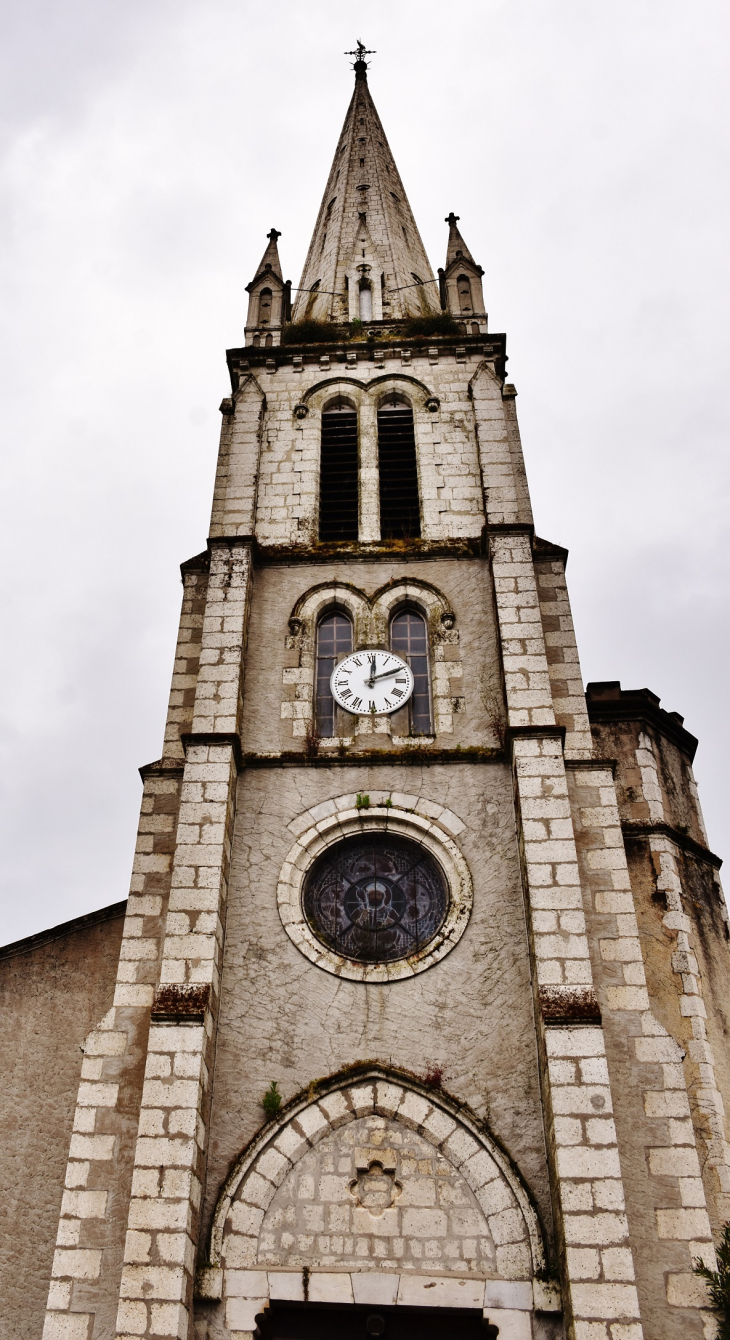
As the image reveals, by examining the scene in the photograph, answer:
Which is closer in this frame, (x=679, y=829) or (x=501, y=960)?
(x=501, y=960)

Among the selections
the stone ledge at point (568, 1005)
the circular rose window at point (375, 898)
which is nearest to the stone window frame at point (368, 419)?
the circular rose window at point (375, 898)

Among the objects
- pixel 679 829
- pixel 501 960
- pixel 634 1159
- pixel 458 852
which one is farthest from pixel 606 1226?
pixel 679 829

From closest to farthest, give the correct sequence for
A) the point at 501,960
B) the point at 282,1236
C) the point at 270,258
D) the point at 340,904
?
the point at 282,1236, the point at 501,960, the point at 340,904, the point at 270,258

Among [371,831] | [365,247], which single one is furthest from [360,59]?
[371,831]

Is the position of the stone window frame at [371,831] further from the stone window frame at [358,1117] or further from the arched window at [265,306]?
the arched window at [265,306]

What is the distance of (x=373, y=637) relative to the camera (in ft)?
41.5

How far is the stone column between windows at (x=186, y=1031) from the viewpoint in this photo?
8.00m

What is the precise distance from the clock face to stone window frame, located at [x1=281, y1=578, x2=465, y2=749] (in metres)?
0.18

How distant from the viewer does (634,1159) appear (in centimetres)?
885

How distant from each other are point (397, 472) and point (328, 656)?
359 cm

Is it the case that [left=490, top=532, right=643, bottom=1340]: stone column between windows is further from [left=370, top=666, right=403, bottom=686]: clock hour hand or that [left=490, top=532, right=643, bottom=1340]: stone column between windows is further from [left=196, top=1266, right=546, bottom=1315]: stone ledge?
[left=370, top=666, right=403, bottom=686]: clock hour hand

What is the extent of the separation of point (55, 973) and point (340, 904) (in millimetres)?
3514

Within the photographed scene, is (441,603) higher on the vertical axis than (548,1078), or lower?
higher

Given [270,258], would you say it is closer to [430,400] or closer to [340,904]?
[430,400]
